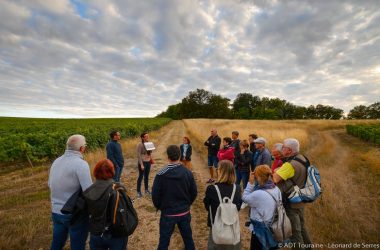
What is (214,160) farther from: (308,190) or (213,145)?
(308,190)

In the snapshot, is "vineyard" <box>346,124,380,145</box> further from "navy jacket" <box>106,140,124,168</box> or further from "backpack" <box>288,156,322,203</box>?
"navy jacket" <box>106,140,124,168</box>

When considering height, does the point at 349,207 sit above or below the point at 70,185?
below

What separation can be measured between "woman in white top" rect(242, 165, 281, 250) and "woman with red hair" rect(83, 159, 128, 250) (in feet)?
6.29

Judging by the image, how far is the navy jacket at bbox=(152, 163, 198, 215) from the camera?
349cm

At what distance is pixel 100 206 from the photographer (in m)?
2.77

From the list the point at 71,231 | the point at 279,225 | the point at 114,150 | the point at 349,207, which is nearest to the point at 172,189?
the point at 71,231

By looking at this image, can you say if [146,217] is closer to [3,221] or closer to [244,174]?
[244,174]

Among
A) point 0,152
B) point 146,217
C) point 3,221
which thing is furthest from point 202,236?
point 0,152

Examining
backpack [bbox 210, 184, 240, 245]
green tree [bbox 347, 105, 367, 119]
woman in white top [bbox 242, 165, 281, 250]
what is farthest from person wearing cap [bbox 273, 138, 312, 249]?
green tree [bbox 347, 105, 367, 119]

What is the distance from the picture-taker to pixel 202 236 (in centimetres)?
519

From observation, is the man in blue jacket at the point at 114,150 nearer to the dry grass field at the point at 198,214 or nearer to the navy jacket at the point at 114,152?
the navy jacket at the point at 114,152

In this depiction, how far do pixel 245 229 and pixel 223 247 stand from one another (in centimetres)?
277

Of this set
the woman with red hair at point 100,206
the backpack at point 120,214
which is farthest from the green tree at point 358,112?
the woman with red hair at point 100,206

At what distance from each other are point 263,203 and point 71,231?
278cm
